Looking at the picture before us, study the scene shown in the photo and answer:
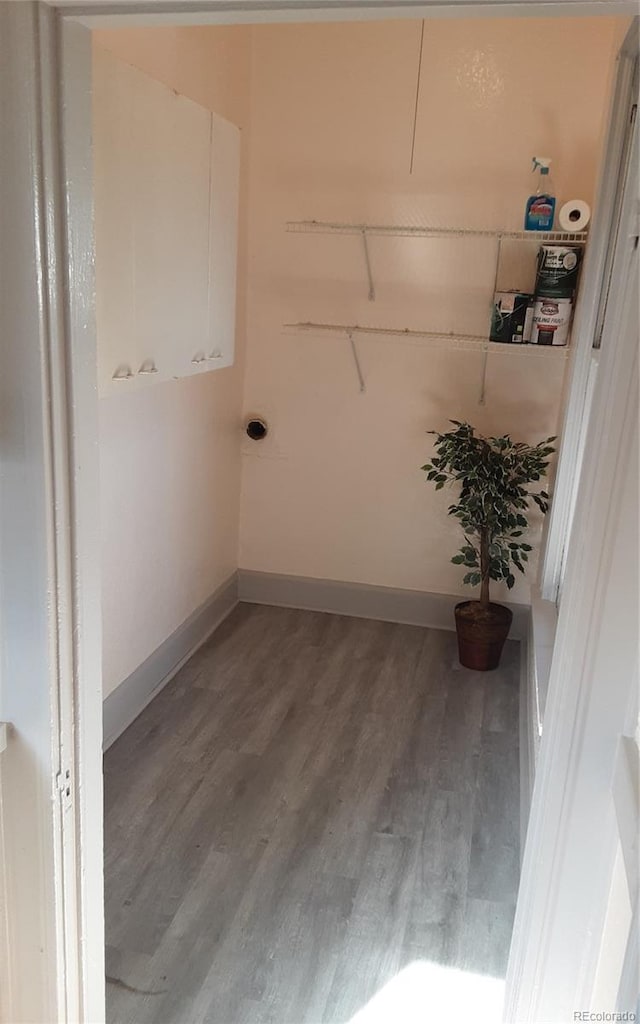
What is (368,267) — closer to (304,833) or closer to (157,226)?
(157,226)

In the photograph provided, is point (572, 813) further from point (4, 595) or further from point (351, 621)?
point (351, 621)

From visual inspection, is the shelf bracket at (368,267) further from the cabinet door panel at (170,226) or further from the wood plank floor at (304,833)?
the wood plank floor at (304,833)

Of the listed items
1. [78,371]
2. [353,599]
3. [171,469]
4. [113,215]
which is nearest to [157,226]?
[113,215]

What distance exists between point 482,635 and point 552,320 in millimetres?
1271

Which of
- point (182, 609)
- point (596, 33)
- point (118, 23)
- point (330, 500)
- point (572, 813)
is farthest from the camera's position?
point (330, 500)

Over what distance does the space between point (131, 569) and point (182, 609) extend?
56cm

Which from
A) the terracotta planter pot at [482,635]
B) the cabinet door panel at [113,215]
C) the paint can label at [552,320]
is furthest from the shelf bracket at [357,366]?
the cabinet door panel at [113,215]

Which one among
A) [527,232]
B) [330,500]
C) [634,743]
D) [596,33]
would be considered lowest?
[330,500]

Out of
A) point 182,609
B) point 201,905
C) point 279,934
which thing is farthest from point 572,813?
point 182,609

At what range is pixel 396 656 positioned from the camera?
332cm

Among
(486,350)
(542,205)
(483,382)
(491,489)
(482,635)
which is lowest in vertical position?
(482,635)

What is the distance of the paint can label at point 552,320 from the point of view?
118 inches

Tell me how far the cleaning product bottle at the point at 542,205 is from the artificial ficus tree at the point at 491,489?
805 mm

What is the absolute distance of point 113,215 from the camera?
1.68 meters
